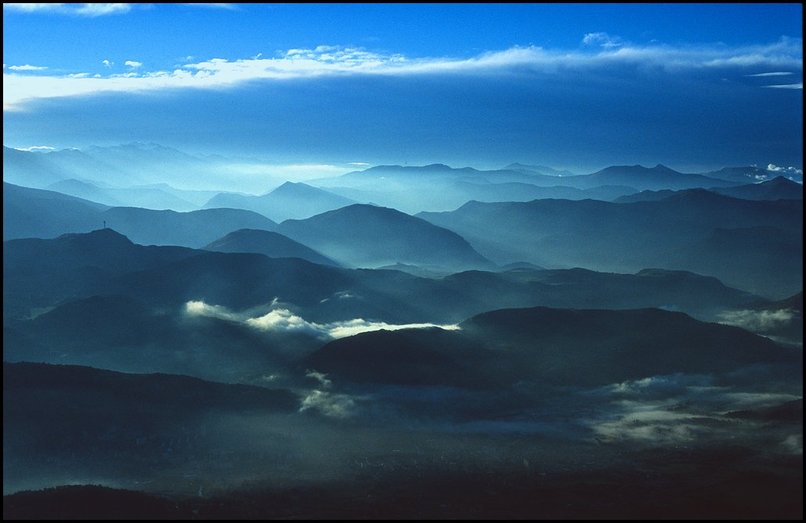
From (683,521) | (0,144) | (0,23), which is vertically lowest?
(683,521)

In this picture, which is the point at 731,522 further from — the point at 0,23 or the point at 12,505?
the point at 0,23

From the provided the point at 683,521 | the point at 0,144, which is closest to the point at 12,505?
the point at 0,144

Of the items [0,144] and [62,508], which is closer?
[0,144]

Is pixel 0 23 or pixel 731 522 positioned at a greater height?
pixel 0 23

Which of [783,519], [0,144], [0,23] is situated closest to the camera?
[0,23]

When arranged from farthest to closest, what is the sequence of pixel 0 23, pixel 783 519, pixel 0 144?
1. pixel 783 519
2. pixel 0 144
3. pixel 0 23

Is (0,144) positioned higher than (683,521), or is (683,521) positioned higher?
(0,144)

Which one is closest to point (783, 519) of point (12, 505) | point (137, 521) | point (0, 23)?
point (137, 521)

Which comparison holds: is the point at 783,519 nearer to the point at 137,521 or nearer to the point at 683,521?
the point at 683,521

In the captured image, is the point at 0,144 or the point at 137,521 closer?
the point at 0,144
